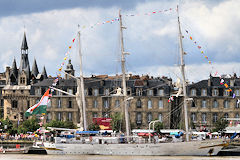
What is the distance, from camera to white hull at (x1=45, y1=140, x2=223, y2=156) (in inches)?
2702

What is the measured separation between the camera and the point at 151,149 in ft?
228

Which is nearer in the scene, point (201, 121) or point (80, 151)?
point (80, 151)

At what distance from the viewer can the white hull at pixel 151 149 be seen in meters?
68.6

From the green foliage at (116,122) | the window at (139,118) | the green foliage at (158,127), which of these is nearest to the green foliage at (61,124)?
the green foliage at (116,122)

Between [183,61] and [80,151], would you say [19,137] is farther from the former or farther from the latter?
[183,61]

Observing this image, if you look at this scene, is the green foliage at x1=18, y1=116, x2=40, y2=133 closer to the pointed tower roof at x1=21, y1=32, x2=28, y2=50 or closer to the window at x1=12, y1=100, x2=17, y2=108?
the window at x1=12, y1=100, x2=17, y2=108

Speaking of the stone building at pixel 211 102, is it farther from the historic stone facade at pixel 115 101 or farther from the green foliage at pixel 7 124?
the green foliage at pixel 7 124

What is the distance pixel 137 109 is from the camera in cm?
9819

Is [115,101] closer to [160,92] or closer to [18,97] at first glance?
[160,92]

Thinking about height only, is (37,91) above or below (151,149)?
above

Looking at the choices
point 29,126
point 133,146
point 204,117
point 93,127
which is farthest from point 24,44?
Answer: point 133,146

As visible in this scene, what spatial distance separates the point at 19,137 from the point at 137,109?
20.5 meters

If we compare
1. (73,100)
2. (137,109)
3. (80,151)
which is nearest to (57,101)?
(73,100)

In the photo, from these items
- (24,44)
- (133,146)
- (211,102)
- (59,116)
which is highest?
(24,44)
